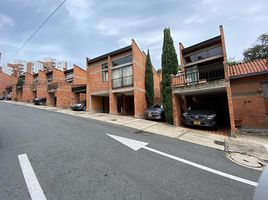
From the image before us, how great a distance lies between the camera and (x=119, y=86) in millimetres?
15500

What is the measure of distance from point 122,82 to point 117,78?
34.6 inches

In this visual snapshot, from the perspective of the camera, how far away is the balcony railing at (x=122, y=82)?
1479cm

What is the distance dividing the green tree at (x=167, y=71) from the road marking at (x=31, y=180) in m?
9.37

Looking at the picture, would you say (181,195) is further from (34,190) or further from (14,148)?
(14,148)

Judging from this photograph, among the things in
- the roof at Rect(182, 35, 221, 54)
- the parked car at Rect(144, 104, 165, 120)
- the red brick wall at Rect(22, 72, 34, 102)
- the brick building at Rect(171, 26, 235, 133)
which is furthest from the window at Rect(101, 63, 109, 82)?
the red brick wall at Rect(22, 72, 34, 102)

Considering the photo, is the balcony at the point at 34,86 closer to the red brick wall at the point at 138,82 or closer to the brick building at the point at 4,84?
the brick building at the point at 4,84

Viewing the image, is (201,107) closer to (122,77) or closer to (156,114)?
(156,114)

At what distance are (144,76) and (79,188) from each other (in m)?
14.9

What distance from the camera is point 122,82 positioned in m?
15.3

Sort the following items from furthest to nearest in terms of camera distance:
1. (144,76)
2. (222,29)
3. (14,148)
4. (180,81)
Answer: (144,76), (180,81), (222,29), (14,148)

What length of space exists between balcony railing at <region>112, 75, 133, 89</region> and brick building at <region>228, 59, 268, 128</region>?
8663 mm

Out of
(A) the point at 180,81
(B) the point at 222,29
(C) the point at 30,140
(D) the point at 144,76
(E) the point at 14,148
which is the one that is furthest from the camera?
(D) the point at 144,76

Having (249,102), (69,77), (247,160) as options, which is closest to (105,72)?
(69,77)

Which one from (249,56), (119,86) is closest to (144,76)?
(119,86)
